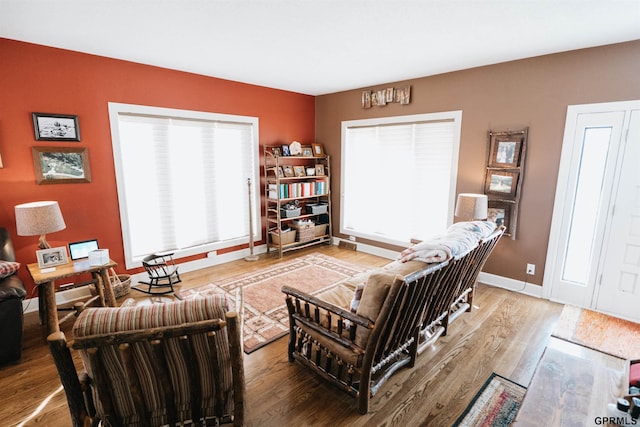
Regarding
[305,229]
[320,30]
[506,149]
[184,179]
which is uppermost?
[320,30]

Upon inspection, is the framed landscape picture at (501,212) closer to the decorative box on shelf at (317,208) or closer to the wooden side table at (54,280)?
the decorative box on shelf at (317,208)

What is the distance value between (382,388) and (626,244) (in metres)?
2.79

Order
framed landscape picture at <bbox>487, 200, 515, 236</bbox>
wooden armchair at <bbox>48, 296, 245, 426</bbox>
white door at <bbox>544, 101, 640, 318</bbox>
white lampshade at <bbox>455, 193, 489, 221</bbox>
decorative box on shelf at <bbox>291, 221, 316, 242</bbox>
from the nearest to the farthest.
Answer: wooden armchair at <bbox>48, 296, 245, 426</bbox> < white door at <bbox>544, 101, 640, 318</bbox> < white lampshade at <bbox>455, 193, 489, 221</bbox> < framed landscape picture at <bbox>487, 200, 515, 236</bbox> < decorative box on shelf at <bbox>291, 221, 316, 242</bbox>

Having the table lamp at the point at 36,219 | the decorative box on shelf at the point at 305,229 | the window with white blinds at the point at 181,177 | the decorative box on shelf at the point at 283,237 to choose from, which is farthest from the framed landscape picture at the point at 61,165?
the decorative box on shelf at the point at 305,229

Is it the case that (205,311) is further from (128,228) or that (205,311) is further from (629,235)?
(629,235)

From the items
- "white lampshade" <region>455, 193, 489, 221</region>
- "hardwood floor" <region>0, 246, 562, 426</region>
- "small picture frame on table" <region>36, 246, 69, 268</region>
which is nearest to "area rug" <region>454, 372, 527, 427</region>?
"hardwood floor" <region>0, 246, 562, 426</region>

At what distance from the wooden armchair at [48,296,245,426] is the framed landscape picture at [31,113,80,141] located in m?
2.66

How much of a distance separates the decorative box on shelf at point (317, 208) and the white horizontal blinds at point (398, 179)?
0.35 m

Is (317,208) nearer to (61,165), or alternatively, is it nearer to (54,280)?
(61,165)

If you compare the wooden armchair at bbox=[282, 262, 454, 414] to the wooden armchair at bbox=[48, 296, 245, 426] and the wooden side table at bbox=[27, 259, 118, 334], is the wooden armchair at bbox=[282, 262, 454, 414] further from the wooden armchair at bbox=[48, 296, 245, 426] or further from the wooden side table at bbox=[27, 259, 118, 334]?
the wooden side table at bbox=[27, 259, 118, 334]

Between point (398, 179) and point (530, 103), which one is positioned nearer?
point (530, 103)

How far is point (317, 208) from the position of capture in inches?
205
